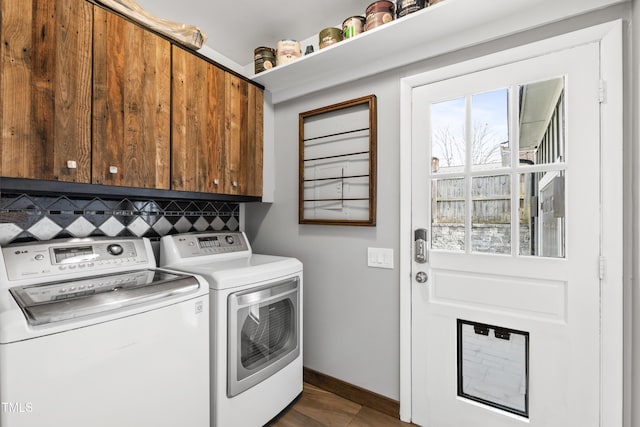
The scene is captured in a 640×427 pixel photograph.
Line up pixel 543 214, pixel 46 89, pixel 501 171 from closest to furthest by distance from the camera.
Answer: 1. pixel 46 89
2. pixel 543 214
3. pixel 501 171

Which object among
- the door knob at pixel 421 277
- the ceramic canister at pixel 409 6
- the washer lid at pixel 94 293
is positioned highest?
the ceramic canister at pixel 409 6

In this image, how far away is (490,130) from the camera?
1.65 meters

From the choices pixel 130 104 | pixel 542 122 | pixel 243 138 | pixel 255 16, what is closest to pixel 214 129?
pixel 243 138

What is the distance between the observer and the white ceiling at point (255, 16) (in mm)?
1947

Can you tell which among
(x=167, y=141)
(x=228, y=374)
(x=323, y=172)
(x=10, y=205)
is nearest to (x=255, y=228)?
(x=323, y=172)

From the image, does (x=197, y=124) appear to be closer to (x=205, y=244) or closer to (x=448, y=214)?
(x=205, y=244)

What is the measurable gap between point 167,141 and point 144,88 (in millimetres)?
284

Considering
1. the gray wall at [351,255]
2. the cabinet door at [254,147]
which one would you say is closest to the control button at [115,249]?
the cabinet door at [254,147]

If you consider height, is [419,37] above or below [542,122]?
above

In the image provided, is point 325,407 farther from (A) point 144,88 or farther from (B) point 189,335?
(A) point 144,88

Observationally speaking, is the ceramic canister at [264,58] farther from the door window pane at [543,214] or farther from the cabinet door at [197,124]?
the door window pane at [543,214]

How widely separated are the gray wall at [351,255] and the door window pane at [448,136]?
22 cm

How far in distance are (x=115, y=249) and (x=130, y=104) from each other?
771 millimetres

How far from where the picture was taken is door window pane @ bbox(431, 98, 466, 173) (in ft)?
5.67
